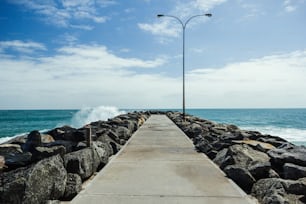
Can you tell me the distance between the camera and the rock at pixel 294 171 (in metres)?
6.50

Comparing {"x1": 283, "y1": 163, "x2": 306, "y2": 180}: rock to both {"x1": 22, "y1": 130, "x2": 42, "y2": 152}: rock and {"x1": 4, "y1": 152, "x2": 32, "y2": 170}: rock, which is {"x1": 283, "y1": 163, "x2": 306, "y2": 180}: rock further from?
{"x1": 22, "y1": 130, "x2": 42, "y2": 152}: rock

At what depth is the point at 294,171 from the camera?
6598mm

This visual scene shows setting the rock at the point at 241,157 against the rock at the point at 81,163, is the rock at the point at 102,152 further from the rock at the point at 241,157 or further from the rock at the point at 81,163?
the rock at the point at 241,157

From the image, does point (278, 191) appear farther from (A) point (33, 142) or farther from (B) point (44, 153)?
(A) point (33, 142)

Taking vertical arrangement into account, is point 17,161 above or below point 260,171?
above

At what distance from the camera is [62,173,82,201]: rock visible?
18.5 feet

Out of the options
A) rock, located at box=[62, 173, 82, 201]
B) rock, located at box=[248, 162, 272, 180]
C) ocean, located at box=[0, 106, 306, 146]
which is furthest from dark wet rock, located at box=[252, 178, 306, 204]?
ocean, located at box=[0, 106, 306, 146]

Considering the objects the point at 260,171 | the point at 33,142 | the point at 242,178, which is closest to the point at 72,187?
the point at 242,178

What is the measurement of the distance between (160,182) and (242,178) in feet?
5.55

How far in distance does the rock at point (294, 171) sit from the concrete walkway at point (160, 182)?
122 cm

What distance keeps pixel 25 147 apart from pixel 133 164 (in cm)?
360

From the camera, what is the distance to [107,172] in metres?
7.43

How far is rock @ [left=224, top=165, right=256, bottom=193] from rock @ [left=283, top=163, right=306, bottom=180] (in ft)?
2.61

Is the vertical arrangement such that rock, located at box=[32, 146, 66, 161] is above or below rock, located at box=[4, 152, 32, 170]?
above
